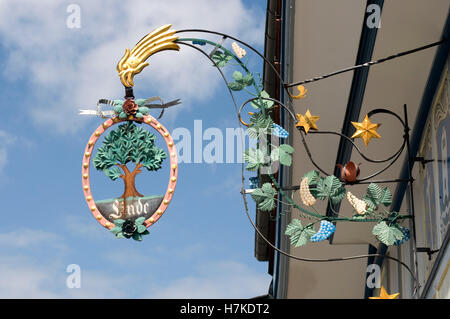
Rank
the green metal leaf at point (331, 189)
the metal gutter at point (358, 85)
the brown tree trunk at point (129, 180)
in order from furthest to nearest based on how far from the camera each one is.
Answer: the metal gutter at point (358, 85) < the green metal leaf at point (331, 189) < the brown tree trunk at point (129, 180)

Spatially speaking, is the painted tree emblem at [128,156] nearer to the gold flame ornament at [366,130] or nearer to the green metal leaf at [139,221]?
the green metal leaf at [139,221]

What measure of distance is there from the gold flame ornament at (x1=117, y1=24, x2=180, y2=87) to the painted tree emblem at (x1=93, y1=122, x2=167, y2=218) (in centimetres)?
51

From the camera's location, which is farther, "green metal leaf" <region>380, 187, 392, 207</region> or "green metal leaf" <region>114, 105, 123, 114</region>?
"green metal leaf" <region>114, 105, 123, 114</region>

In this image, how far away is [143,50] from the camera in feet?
29.3

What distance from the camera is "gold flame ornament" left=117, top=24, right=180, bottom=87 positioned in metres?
8.88

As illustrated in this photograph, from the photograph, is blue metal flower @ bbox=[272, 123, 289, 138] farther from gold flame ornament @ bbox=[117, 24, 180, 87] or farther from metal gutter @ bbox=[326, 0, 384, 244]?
gold flame ornament @ bbox=[117, 24, 180, 87]

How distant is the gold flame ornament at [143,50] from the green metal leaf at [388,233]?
2278 millimetres

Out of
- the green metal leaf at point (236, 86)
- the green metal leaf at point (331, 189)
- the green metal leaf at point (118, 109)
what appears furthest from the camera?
the green metal leaf at point (236, 86)

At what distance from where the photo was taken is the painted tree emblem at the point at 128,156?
8.59 meters

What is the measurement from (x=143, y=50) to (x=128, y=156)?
94cm

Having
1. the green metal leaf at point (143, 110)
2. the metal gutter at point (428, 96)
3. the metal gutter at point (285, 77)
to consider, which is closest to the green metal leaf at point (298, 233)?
the metal gutter at point (428, 96)

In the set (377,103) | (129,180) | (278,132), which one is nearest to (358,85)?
(377,103)

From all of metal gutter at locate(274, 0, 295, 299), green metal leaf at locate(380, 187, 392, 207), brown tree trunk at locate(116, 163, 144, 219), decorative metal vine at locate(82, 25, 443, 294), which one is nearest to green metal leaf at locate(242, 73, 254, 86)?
decorative metal vine at locate(82, 25, 443, 294)

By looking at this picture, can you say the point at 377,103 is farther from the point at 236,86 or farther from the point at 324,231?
the point at 324,231
